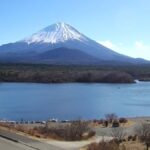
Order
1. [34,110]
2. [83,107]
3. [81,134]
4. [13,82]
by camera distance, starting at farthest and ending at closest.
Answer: [13,82] → [83,107] → [34,110] → [81,134]

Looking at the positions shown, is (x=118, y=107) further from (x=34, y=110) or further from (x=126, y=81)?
(x=126, y=81)

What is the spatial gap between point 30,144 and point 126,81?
116174mm

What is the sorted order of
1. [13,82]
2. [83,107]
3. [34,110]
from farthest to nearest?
[13,82]
[83,107]
[34,110]

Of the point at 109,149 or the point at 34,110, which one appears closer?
the point at 109,149

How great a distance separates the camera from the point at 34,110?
52.0 metres

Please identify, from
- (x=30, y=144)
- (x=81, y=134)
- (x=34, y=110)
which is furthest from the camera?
(x=34, y=110)

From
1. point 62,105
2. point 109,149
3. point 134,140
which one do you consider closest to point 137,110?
point 62,105

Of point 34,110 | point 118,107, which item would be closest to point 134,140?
point 34,110

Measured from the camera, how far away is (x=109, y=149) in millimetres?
12250

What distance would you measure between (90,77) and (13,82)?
70.3ft

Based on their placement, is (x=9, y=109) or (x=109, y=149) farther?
(x=9, y=109)

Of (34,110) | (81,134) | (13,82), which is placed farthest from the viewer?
(13,82)

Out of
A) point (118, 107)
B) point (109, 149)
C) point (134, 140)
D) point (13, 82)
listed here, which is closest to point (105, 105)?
point (118, 107)

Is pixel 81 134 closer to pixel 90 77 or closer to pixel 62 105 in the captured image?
pixel 62 105
